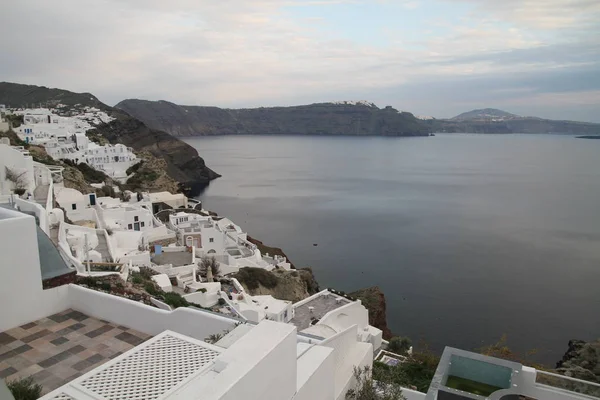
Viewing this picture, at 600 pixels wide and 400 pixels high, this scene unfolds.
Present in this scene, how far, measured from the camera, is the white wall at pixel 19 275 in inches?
147

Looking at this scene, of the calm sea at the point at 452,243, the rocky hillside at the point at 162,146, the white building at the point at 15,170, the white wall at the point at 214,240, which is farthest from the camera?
the rocky hillside at the point at 162,146

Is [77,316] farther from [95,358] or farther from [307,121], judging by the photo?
[307,121]

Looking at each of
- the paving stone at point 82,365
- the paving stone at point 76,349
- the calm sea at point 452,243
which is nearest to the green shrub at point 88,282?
the paving stone at point 76,349

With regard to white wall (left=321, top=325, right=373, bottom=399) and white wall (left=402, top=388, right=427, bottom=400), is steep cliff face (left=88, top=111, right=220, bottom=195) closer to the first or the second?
white wall (left=321, top=325, right=373, bottom=399)

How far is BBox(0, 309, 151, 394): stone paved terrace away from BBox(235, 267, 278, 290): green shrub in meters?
11.9

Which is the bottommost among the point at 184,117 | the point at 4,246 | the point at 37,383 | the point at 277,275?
the point at 277,275

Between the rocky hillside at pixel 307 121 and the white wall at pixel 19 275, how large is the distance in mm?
151191

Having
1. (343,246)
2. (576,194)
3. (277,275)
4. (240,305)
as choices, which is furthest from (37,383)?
(576,194)

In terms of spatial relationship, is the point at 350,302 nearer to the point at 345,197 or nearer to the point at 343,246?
the point at 343,246

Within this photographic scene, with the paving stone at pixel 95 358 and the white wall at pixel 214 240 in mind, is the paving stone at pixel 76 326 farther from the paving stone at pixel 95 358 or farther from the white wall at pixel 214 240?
the white wall at pixel 214 240

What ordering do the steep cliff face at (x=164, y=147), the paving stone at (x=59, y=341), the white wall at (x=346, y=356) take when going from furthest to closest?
the steep cliff face at (x=164, y=147), the white wall at (x=346, y=356), the paving stone at (x=59, y=341)

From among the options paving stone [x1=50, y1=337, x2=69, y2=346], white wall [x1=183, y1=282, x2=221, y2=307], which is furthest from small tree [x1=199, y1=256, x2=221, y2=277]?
paving stone [x1=50, y1=337, x2=69, y2=346]

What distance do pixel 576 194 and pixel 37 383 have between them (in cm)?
5148

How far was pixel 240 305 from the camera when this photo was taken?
11.9 meters
